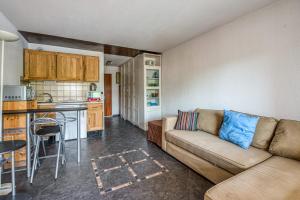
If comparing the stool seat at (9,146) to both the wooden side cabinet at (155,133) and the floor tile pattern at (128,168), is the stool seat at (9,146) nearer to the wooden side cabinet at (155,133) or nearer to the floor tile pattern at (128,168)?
the floor tile pattern at (128,168)

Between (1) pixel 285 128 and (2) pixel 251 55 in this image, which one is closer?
(1) pixel 285 128

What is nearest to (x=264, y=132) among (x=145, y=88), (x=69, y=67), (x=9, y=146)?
(x=9, y=146)

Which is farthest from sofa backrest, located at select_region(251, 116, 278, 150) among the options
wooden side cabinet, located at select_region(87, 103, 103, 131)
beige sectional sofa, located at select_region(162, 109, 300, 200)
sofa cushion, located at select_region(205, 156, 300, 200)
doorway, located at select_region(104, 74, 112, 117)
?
doorway, located at select_region(104, 74, 112, 117)

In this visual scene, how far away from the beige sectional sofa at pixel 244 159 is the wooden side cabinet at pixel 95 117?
2123 millimetres

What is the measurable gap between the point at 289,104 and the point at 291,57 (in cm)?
62

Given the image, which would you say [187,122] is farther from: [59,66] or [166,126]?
[59,66]

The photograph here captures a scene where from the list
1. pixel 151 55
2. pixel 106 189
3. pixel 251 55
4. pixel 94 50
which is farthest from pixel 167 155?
pixel 94 50

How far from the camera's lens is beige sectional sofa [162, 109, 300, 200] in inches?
43.9

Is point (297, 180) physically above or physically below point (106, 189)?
above

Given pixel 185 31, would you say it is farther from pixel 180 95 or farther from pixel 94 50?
pixel 94 50

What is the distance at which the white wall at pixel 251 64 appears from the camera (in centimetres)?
190

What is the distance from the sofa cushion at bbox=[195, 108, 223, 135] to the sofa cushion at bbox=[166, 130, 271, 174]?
0.14 meters

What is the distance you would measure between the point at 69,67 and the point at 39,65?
25.4 inches

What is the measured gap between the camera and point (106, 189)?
5.86 ft
